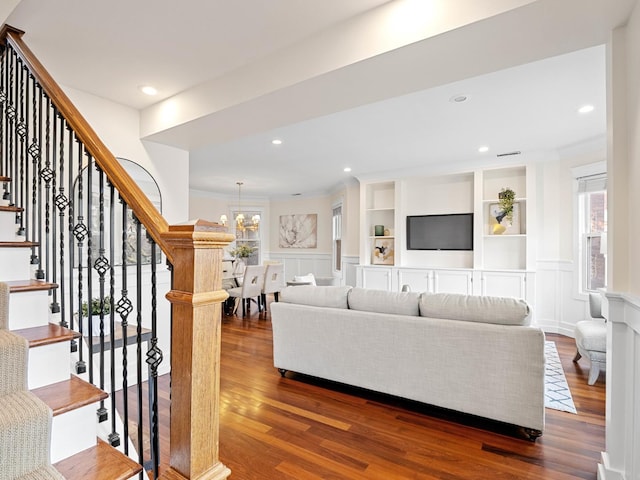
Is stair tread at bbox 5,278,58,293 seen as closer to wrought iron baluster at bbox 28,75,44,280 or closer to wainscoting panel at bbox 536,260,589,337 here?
wrought iron baluster at bbox 28,75,44,280

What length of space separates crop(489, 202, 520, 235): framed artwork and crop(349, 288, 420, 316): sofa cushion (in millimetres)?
3331

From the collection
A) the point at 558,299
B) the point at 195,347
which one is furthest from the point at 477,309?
the point at 558,299

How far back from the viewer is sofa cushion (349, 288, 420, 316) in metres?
2.74

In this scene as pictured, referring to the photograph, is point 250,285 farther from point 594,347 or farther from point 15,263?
point 594,347

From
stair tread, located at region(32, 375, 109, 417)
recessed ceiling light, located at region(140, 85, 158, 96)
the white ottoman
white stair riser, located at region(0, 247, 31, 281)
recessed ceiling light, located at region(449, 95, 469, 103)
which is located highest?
recessed ceiling light, located at region(449, 95, 469, 103)

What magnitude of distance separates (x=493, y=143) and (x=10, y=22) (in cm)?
472

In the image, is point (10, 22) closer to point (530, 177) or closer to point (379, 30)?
point (379, 30)

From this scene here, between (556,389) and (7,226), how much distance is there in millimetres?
4185

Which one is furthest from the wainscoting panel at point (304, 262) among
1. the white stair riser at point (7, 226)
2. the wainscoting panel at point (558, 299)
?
the white stair riser at point (7, 226)

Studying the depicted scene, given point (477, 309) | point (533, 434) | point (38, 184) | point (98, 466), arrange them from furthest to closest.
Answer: point (477, 309) < point (533, 434) < point (38, 184) < point (98, 466)

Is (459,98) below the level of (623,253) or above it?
above

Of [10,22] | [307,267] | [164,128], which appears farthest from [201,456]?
[307,267]

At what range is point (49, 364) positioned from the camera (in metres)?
1.34

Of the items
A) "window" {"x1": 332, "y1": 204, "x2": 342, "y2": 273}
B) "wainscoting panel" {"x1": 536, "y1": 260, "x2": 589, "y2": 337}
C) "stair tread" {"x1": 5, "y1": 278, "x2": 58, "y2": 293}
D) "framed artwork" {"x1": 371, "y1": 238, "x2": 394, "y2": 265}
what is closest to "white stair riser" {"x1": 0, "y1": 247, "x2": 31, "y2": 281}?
"stair tread" {"x1": 5, "y1": 278, "x2": 58, "y2": 293}
